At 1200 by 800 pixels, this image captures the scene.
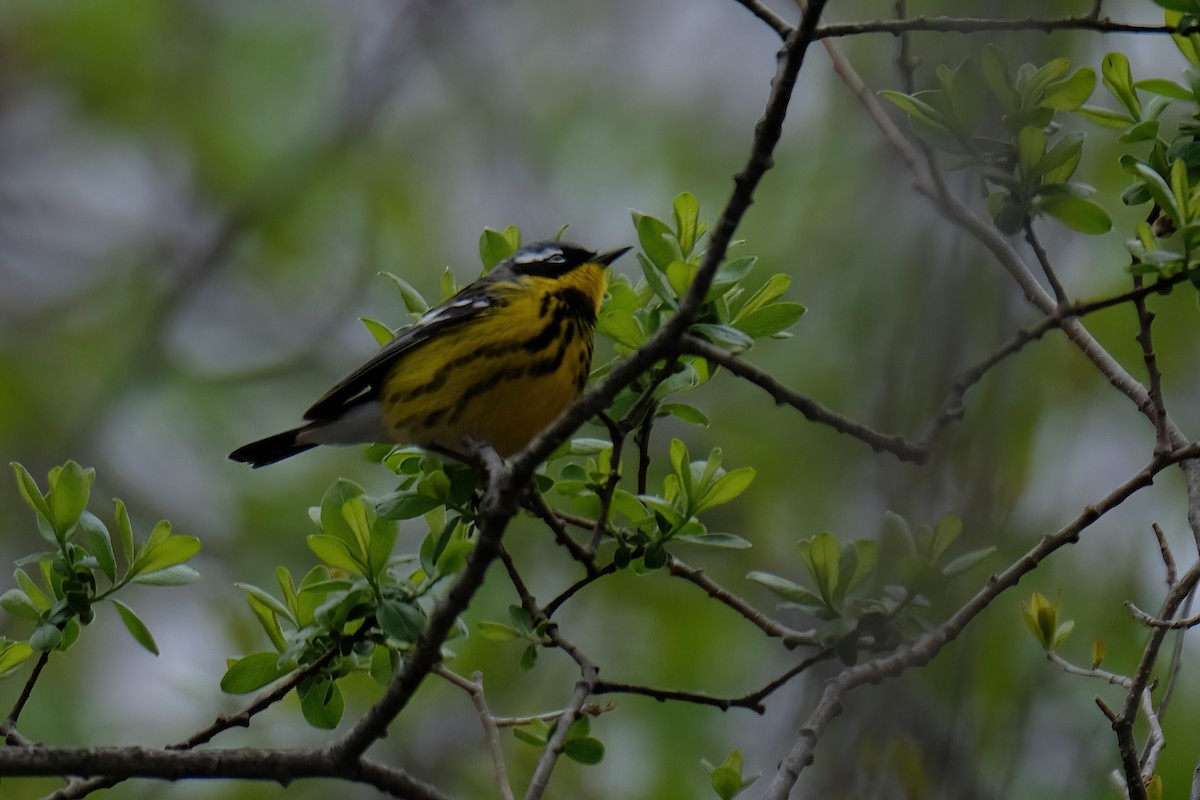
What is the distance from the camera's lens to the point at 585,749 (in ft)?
8.69

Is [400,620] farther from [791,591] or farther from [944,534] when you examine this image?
[944,534]

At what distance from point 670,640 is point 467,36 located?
13.9ft

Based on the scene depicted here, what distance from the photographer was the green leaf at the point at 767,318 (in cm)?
269

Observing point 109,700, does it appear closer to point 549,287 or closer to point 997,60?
point 549,287

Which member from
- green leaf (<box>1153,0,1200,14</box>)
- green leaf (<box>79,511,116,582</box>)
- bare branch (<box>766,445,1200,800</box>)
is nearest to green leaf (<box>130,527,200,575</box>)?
green leaf (<box>79,511,116,582</box>)

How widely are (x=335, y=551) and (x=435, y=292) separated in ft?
17.6

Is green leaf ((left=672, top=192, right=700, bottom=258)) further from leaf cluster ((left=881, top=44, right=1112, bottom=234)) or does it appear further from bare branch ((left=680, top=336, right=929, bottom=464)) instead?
bare branch ((left=680, top=336, right=929, bottom=464))

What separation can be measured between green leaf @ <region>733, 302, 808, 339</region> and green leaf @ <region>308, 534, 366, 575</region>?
2.98ft

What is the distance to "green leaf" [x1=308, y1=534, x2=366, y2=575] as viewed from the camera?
2.56 m

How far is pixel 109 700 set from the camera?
676cm

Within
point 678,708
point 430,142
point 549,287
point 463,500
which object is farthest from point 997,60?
point 430,142

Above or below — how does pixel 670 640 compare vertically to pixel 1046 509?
below

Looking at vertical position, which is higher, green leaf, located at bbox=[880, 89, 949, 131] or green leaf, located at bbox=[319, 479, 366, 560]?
green leaf, located at bbox=[880, 89, 949, 131]

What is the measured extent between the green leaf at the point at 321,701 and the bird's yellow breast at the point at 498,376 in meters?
1.05
